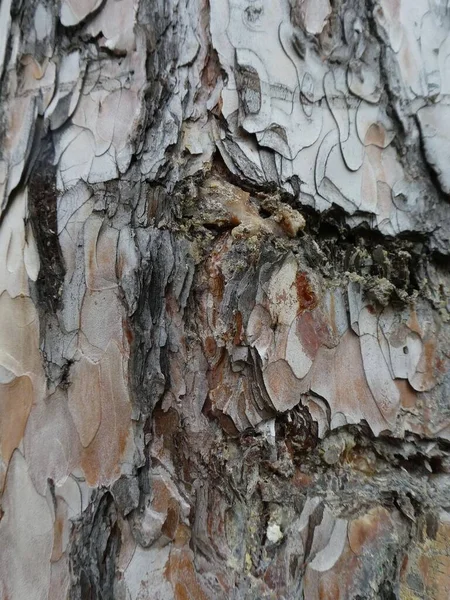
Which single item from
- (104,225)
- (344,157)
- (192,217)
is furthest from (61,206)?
(344,157)

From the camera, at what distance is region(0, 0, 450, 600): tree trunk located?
0.68m

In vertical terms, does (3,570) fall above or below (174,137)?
below

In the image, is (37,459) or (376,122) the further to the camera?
(376,122)

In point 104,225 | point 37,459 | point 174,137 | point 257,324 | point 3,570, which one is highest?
point 174,137

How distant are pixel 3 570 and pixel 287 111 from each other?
77 cm

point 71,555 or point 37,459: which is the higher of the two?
point 37,459

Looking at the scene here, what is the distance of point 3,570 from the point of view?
2.15 feet

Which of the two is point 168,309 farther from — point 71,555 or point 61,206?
point 71,555

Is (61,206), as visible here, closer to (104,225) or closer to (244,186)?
(104,225)

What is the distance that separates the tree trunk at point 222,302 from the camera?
68cm

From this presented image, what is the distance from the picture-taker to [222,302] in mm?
724

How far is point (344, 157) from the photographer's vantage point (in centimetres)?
79

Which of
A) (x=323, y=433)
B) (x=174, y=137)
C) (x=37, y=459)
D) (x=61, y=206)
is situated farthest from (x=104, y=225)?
(x=323, y=433)

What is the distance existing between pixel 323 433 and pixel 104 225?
443 mm
